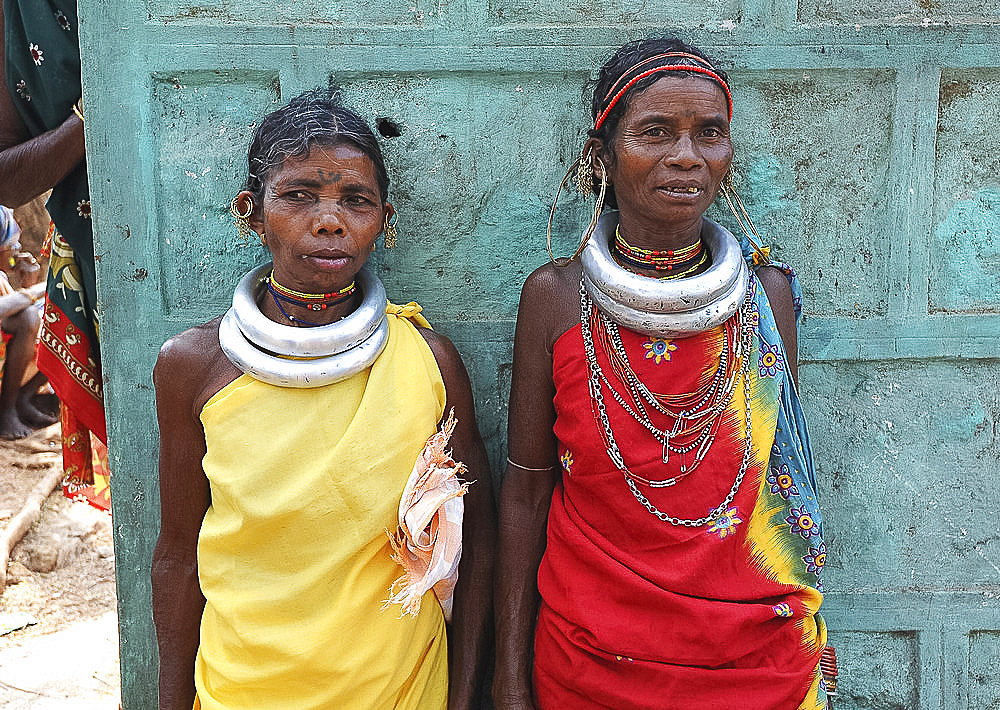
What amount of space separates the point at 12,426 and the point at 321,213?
6375mm

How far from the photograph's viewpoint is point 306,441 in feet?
7.24

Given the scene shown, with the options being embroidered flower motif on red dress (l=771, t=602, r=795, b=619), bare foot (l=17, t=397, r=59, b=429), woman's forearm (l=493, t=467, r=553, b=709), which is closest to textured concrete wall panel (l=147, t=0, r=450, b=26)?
woman's forearm (l=493, t=467, r=553, b=709)

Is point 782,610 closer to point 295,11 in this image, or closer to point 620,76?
point 620,76

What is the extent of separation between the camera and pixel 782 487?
7.50 ft

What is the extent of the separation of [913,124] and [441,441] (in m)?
1.63

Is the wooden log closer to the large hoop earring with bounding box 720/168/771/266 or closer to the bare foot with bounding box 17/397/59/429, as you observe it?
the bare foot with bounding box 17/397/59/429

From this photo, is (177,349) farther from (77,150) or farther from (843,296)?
(843,296)

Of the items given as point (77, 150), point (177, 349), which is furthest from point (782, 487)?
point (77, 150)

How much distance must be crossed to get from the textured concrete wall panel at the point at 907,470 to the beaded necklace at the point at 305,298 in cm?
137

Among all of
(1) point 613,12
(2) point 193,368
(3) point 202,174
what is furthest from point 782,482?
(3) point 202,174

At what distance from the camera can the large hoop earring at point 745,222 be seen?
8.09ft

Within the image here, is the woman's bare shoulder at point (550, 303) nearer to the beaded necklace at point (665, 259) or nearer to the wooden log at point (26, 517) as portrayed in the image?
the beaded necklace at point (665, 259)

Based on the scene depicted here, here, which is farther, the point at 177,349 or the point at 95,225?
the point at 95,225

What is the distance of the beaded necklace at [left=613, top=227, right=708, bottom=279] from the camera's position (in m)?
2.35
